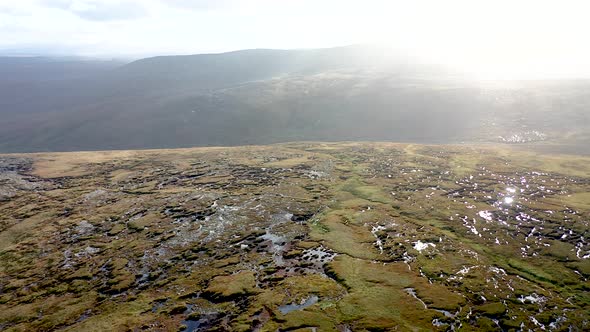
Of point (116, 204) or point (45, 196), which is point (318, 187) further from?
point (45, 196)

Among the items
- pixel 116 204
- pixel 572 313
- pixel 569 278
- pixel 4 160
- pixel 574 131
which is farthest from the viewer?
pixel 574 131

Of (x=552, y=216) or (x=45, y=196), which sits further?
(x=45, y=196)

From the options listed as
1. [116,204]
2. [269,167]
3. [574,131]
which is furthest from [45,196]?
[574,131]

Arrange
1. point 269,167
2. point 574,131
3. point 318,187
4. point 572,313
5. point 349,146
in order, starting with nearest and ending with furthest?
point 572,313 → point 318,187 → point 269,167 → point 349,146 → point 574,131

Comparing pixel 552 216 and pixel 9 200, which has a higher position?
pixel 552 216

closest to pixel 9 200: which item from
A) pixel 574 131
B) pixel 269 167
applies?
pixel 269 167

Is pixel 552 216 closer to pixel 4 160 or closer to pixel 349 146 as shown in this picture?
pixel 349 146
